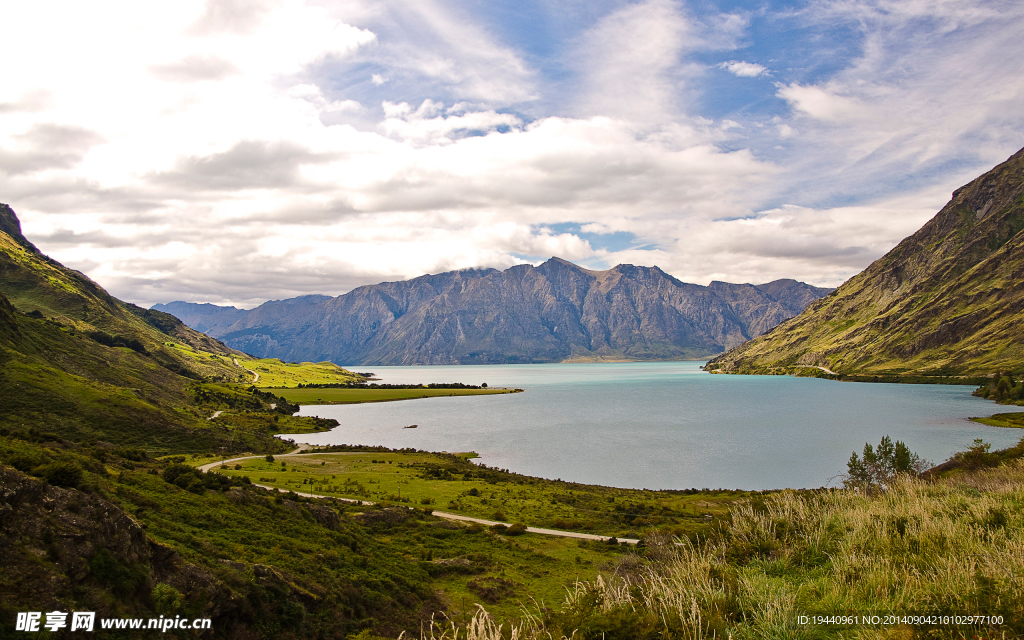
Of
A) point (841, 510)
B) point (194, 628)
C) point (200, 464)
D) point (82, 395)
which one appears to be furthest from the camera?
point (82, 395)

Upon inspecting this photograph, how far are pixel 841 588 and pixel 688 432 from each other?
11012 cm

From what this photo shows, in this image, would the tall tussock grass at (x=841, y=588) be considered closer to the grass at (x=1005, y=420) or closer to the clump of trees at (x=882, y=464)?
the clump of trees at (x=882, y=464)

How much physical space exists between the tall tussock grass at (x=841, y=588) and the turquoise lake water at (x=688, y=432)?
61.8 metres

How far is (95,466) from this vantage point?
2206 cm

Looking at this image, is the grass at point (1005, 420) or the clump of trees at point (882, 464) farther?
the grass at point (1005, 420)

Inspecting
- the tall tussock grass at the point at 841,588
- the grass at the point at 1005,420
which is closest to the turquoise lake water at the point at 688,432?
the grass at the point at 1005,420

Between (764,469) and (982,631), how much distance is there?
80287mm

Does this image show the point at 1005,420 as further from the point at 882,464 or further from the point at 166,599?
the point at 166,599

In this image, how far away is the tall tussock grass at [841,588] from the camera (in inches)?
294

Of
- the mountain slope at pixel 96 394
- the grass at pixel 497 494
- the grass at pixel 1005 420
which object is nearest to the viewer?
the grass at pixel 497 494

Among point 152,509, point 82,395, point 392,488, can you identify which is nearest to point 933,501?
point 152,509

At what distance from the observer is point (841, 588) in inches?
357

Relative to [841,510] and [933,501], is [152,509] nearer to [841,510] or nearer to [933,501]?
[841,510]

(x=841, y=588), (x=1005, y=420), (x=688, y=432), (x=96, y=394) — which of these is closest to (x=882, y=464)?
(x=688, y=432)
